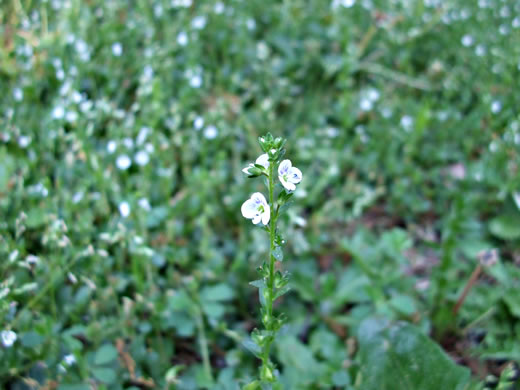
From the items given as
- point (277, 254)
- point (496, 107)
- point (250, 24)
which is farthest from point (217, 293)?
point (250, 24)

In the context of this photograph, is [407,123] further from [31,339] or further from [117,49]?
[31,339]

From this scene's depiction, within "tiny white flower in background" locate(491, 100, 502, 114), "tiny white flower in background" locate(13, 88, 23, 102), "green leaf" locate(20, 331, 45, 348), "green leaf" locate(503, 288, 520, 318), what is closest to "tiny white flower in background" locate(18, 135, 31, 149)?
"tiny white flower in background" locate(13, 88, 23, 102)

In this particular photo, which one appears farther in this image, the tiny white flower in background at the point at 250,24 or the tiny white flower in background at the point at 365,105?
the tiny white flower in background at the point at 250,24

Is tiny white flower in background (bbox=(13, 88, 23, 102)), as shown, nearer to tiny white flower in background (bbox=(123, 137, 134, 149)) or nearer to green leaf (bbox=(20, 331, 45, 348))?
tiny white flower in background (bbox=(123, 137, 134, 149))

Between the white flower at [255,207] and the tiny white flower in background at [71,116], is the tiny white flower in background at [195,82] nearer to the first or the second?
the tiny white flower in background at [71,116]

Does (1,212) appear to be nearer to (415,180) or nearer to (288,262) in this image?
(288,262)

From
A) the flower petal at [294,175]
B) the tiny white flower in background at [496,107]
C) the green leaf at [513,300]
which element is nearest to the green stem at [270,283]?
the flower petal at [294,175]
